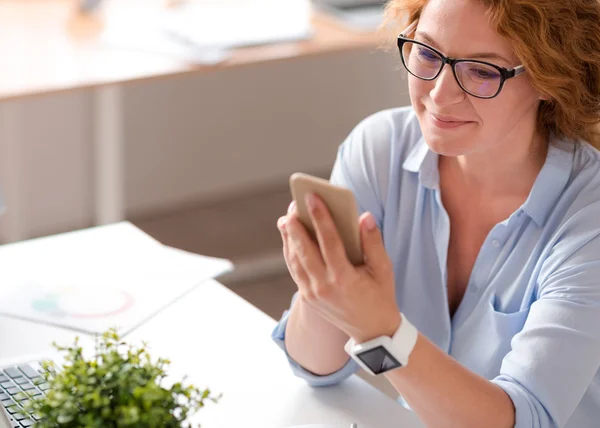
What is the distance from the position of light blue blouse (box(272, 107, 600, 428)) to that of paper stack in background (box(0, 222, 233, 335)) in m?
0.22

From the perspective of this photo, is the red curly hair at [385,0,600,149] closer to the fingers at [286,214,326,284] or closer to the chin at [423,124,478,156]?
the chin at [423,124,478,156]

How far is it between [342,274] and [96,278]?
2.00ft

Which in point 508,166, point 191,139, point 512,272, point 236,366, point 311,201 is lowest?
point 191,139

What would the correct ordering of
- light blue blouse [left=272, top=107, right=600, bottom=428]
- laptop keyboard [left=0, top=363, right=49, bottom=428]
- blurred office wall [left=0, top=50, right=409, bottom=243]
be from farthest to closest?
blurred office wall [left=0, top=50, right=409, bottom=243], light blue blouse [left=272, top=107, right=600, bottom=428], laptop keyboard [left=0, top=363, right=49, bottom=428]

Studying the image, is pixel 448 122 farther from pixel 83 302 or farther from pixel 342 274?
pixel 83 302

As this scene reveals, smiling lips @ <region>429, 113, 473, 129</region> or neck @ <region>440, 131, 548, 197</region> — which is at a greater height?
smiling lips @ <region>429, 113, 473, 129</region>

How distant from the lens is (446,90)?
4.40ft

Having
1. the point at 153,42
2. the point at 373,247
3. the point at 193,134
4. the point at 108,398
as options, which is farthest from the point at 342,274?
the point at 193,134

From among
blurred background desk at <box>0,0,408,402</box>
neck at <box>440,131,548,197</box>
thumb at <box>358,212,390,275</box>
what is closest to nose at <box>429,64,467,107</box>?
A: neck at <box>440,131,548,197</box>

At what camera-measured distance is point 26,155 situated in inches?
129

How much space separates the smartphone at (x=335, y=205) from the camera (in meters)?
1.01

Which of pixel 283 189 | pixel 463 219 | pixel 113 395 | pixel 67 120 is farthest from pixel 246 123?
pixel 113 395

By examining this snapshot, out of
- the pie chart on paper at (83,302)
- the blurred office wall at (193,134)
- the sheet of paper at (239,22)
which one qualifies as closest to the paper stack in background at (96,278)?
the pie chart on paper at (83,302)

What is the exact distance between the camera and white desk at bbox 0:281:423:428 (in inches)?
50.0
